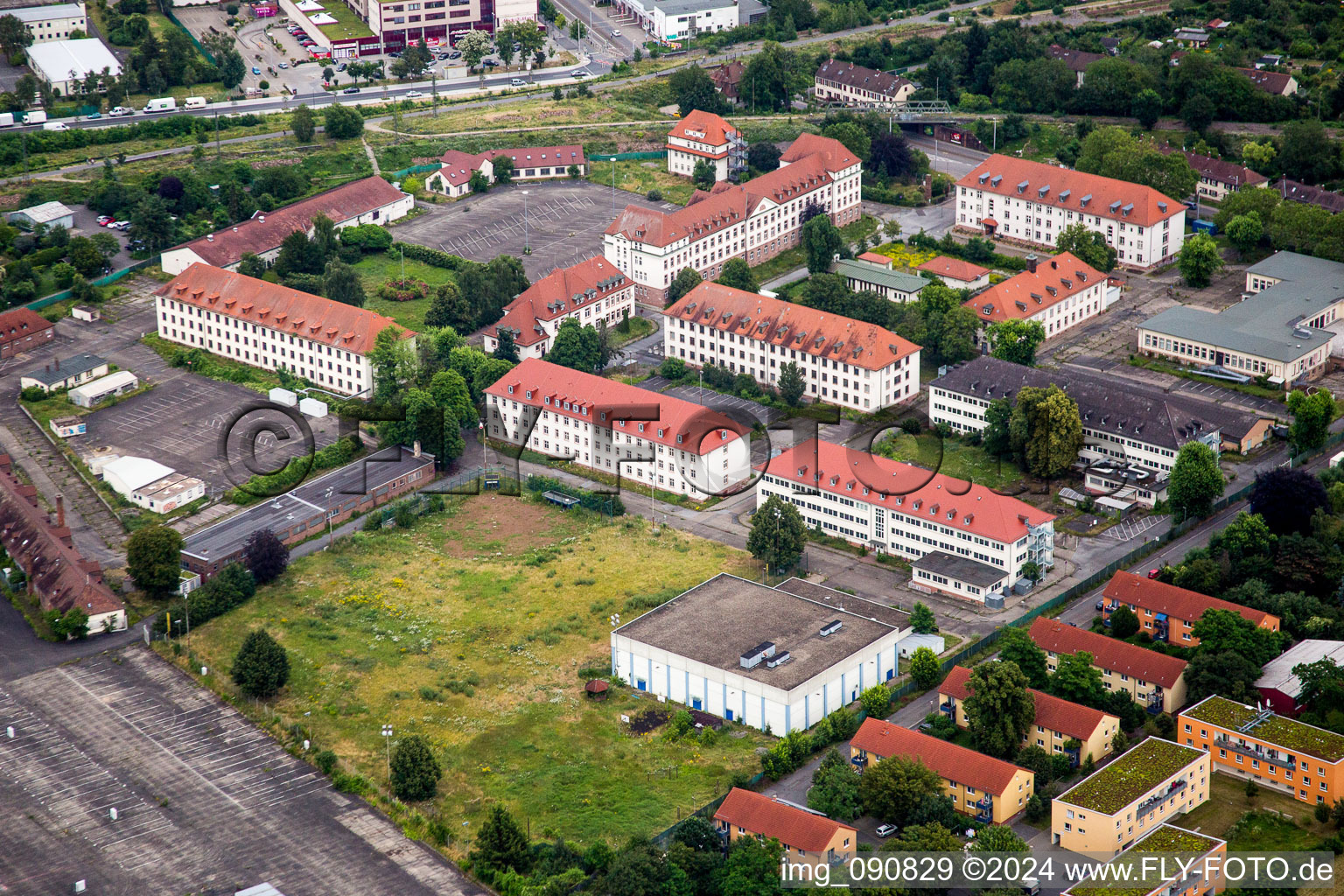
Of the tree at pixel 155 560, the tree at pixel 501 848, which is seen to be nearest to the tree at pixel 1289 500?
the tree at pixel 501 848

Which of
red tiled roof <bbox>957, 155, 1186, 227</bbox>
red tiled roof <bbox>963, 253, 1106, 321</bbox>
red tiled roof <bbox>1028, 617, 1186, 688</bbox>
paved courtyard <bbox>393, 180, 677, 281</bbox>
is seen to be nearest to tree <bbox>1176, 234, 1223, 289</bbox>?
red tiled roof <bbox>957, 155, 1186, 227</bbox>

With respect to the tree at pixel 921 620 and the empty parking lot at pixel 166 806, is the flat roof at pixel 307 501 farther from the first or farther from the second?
the tree at pixel 921 620

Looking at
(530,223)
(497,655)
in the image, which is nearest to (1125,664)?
(497,655)

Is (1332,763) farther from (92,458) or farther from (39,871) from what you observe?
(92,458)

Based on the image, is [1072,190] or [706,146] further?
[706,146]

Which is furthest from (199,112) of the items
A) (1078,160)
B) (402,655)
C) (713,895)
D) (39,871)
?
(713,895)

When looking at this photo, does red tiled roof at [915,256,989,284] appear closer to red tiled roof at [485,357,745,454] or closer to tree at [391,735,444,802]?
red tiled roof at [485,357,745,454]

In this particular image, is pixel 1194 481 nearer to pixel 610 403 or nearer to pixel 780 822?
pixel 610 403
